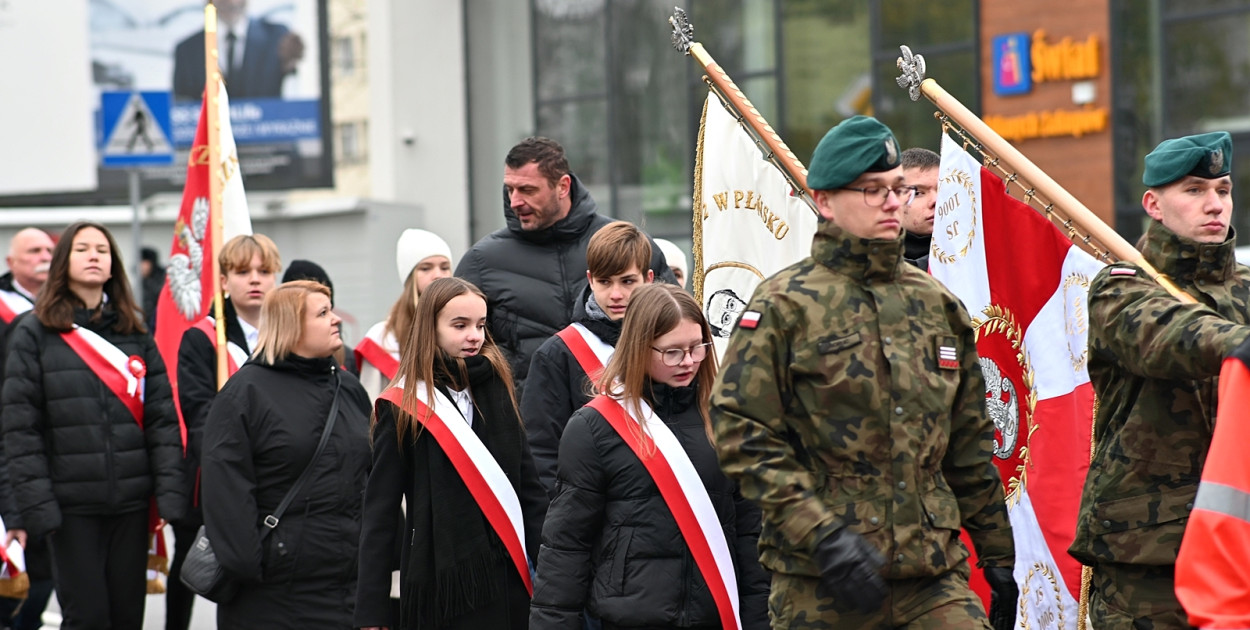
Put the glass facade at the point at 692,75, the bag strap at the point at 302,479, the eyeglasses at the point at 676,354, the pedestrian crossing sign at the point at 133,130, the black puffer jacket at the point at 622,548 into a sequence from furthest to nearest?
the glass facade at the point at 692,75 → the pedestrian crossing sign at the point at 133,130 → the bag strap at the point at 302,479 → the eyeglasses at the point at 676,354 → the black puffer jacket at the point at 622,548

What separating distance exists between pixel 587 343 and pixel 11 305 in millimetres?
4521

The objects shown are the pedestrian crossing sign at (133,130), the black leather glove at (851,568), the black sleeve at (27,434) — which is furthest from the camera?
the pedestrian crossing sign at (133,130)

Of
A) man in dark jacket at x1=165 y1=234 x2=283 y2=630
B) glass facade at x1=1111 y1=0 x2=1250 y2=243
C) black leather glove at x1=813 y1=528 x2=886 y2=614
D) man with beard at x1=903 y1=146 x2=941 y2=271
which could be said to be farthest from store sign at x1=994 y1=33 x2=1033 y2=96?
black leather glove at x1=813 y1=528 x2=886 y2=614

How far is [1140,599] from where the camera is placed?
448cm

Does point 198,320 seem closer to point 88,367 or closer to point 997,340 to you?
point 88,367

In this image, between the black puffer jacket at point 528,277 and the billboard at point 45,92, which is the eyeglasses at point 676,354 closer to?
the black puffer jacket at point 528,277

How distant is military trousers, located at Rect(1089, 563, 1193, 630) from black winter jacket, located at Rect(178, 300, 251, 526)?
4.55 meters

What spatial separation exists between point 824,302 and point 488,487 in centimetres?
206

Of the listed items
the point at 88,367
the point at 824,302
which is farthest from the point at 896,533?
the point at 88,367

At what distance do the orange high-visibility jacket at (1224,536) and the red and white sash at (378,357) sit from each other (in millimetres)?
5470

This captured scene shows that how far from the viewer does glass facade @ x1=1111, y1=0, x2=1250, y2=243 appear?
561 inches

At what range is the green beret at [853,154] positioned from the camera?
13.8ft

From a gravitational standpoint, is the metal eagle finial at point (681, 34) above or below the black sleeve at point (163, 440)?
above

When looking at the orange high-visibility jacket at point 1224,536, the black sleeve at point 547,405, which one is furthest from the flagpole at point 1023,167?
the black sleeve at point 547,405
